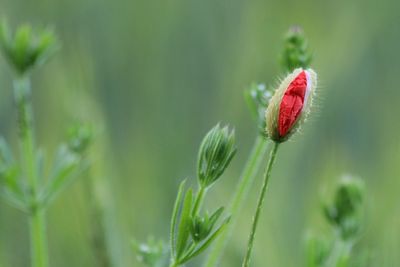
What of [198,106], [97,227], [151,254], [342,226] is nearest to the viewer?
[151,254]

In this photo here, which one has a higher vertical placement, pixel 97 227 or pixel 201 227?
pixel 97 227

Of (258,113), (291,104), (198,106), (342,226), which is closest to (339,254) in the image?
(342,226)

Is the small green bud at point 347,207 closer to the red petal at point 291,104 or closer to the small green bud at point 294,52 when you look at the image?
the small green bud at point 294,52

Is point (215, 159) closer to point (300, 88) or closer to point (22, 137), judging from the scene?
point (300, 88)

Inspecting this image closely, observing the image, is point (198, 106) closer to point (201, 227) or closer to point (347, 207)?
point (347, 207)

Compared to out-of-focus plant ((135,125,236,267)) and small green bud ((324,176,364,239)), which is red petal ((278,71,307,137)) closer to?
out-of-focus plant ((135,125,236,267))

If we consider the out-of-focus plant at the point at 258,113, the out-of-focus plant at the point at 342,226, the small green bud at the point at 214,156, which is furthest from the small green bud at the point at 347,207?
the small green bud at the point at 214,156

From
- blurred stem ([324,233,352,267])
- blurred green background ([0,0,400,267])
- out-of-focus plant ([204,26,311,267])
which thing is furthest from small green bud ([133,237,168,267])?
blurred green background ([0,0,400,267])
